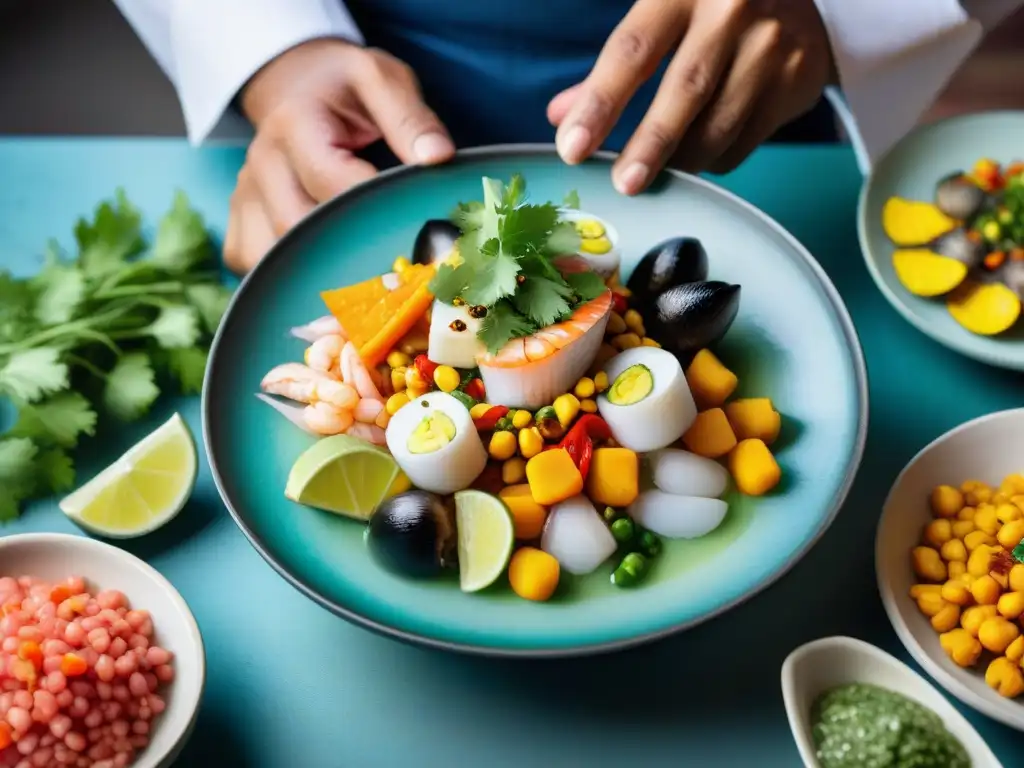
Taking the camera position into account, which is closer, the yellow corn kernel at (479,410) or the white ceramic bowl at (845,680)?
the white ceramic bowl at (845,680)

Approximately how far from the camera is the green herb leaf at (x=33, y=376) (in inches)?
69.5

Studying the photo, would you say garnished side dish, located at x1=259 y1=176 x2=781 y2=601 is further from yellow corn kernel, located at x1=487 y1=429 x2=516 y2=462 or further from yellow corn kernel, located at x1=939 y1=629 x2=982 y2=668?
yellow corn kernel, located at x1=939 y1=629 x2=982 y2=668

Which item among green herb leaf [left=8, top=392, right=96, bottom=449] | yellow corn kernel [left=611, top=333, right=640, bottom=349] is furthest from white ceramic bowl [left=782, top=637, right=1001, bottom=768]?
green herb leaf [left=8, top=392, right=96, bottom=449]

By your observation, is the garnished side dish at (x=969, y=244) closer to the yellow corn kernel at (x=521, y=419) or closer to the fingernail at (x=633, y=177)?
the fingernail at (x=633, y=177)

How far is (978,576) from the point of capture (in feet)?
4.90

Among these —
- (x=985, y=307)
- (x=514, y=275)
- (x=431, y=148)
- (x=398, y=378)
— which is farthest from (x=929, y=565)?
(x=431, y=148)

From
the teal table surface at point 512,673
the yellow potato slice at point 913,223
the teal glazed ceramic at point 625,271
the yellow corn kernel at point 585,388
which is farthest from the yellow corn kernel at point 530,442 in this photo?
the yellow potato slice at point 913,223

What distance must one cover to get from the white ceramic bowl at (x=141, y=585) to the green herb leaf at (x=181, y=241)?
707mm

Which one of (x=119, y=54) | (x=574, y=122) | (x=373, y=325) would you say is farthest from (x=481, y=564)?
(x=119, y=54)

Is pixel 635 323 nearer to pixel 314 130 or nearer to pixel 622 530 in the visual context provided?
pixel 622 530

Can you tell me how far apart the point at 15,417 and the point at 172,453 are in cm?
40

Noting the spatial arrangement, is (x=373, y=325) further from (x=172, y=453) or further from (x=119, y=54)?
(x=119, y=54)

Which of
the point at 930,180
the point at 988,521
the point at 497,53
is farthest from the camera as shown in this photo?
the point at 497,53

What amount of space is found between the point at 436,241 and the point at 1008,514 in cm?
106
